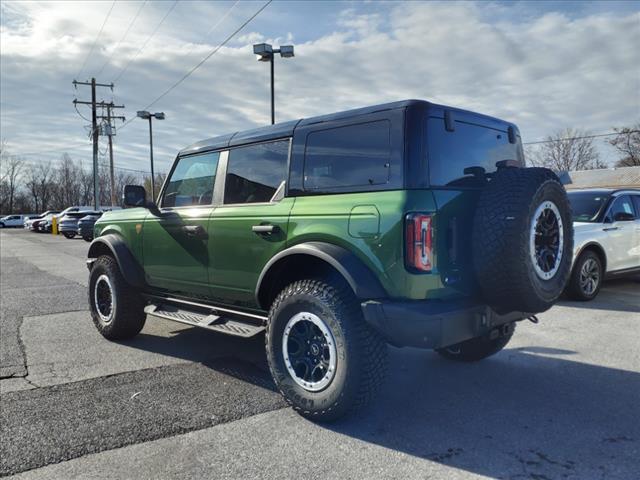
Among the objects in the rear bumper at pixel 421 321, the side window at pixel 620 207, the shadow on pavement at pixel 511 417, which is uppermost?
the side window at pixel 620 207

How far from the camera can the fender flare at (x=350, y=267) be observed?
3127 millimetres

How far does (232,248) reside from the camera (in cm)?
413

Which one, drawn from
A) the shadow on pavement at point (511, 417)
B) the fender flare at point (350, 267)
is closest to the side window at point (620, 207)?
the shadow on pavement at point (511, 417)

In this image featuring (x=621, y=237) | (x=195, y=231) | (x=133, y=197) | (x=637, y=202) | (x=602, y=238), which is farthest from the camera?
(x=637, y=202)

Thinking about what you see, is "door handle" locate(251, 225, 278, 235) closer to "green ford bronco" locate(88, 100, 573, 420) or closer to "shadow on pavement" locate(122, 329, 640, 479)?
"green ford bronco" locate(88, 100, 573, 420)

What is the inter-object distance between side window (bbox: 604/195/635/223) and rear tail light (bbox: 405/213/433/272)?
6.02 meters

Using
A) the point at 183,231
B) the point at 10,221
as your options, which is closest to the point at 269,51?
the point at 183,231

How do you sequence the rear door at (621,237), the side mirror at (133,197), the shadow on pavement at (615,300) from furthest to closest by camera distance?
the rear door at (621,237) → the shadow on pavement at (615,300) → the side mirror at (133,197)

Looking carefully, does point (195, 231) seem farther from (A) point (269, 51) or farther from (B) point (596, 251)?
(A) point (269, 51)

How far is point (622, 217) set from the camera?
7.98 metres

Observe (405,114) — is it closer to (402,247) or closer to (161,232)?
(402,247)

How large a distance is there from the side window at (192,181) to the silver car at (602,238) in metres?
5.26

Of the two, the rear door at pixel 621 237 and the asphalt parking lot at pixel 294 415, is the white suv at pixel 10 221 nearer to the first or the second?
the asphalt parking lot at pixel 294 415

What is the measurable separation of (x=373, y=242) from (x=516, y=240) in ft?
2.77
